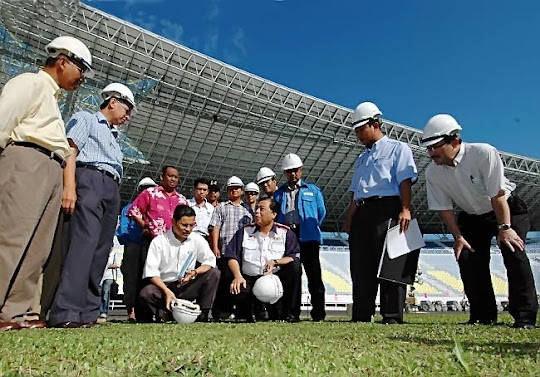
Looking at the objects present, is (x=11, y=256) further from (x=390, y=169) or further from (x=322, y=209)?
(x=322, y=209)

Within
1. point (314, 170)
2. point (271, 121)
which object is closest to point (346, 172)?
point (314, 170)

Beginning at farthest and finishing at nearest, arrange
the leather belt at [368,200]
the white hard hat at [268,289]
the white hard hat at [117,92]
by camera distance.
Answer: the white hard hat at [268,289] < the leather belt at [368,200] < the white hard hat at [117,92]

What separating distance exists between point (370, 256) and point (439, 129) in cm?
118

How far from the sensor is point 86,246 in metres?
3.38

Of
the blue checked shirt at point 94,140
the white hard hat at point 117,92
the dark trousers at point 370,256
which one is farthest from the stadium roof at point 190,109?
the dark trousers at point 370,256

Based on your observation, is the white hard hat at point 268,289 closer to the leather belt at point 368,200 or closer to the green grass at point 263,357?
the leather belt at point 368,200

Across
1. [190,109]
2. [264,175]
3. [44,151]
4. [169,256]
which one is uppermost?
[190,109]

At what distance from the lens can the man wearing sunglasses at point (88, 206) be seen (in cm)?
326

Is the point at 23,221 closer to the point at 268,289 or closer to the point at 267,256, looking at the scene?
the point at 268,289

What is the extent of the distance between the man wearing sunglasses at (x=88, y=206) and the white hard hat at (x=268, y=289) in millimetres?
1493

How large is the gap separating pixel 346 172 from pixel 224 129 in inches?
389

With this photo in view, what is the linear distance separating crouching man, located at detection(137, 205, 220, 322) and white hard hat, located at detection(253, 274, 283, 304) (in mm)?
414

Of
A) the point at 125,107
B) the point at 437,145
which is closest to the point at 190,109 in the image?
the point at 125,107

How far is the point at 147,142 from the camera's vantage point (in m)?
28.8
